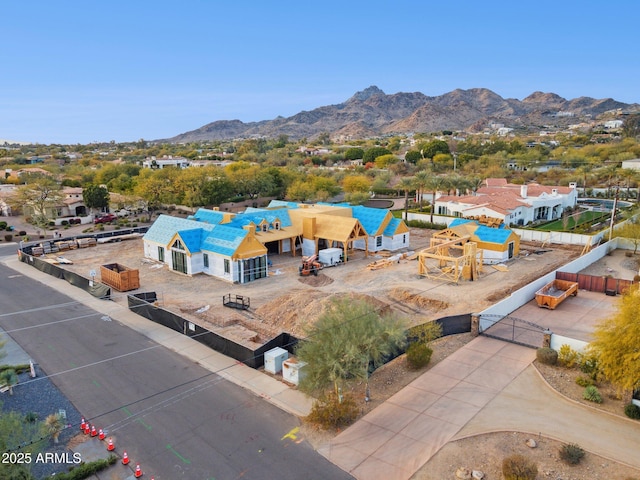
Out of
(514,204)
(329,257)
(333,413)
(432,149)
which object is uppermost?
(432,149)

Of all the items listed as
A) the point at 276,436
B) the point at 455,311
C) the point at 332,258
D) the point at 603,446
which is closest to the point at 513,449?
the point at 603,446

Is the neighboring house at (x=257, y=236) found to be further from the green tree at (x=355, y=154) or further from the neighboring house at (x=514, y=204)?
the green tree at (x=355, y=154)

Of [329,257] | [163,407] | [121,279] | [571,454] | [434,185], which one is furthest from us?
[434,185]

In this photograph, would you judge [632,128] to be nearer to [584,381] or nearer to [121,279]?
[584,381]

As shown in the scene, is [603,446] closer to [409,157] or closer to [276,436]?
[276,436]

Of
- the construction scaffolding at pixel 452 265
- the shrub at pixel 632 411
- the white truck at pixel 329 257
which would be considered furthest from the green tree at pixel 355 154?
the shrub at pixel 632 411

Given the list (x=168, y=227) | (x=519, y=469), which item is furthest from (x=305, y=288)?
(x=519, y=469)

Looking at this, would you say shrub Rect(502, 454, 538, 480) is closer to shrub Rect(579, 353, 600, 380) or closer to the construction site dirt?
shrub Rect(579, 353, 600, 380)
